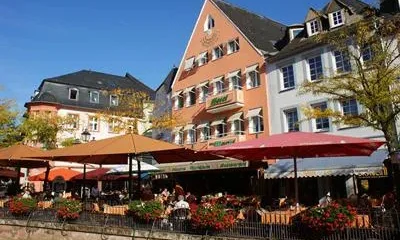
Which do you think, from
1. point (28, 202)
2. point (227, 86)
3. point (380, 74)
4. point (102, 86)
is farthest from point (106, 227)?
point (102, 86)

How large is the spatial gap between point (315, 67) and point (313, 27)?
331 centimetres

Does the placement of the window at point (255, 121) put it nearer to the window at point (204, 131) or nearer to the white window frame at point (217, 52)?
the window at point (204, 131)

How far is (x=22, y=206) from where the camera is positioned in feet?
51.2

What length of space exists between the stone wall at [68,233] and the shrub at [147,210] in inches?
16.7

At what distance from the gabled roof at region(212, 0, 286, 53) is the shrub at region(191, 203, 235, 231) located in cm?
1983

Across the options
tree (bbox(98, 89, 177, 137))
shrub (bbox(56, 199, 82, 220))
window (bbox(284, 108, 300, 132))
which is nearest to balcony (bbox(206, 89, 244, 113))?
tree (bbox(98, 89, 177, 137))

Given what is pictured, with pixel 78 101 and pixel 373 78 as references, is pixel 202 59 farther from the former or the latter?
pixel 78 101

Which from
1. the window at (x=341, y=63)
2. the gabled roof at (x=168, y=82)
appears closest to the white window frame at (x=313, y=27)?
the window at (x=341, y=63)

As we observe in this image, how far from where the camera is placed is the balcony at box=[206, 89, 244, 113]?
2873 cm

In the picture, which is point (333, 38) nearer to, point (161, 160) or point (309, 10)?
point (161, 160)

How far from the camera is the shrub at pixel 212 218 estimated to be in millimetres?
10984

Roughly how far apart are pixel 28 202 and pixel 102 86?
125 ft

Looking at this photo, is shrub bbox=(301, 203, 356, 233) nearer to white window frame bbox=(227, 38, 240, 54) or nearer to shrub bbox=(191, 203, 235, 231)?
shrub bbox=(191, 203, 235, 231)

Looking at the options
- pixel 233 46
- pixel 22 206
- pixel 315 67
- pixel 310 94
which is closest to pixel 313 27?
pixel 315 67
